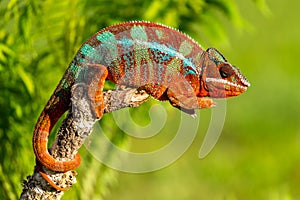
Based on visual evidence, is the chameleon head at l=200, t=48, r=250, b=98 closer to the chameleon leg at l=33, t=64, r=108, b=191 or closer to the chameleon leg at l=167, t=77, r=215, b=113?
the chameleon leg at l=167, t=77, r=215, b=113

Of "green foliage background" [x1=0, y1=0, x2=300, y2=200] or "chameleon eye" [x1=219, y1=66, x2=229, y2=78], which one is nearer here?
"chameleon eye" [x1=219, y1=66, x2=229, y2=78]

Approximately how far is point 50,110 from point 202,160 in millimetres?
2787

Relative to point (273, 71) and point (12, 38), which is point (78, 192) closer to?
point (12, 38)

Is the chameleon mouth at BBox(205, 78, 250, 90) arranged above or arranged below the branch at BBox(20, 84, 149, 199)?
above

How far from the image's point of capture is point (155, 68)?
107cm

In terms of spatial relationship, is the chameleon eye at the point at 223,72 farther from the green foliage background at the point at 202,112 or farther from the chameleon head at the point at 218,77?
the green foliage background at the point at 202,112

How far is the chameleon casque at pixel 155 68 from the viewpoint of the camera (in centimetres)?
105

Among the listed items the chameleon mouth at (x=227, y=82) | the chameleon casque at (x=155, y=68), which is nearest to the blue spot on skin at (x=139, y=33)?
the chameleon casque at (x=155, y=68)

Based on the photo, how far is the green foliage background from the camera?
5.49 feet

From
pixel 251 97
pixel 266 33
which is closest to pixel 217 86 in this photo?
pixel 251 97

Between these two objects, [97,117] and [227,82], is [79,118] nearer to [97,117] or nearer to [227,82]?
[97,117]

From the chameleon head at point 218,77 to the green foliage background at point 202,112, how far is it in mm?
542

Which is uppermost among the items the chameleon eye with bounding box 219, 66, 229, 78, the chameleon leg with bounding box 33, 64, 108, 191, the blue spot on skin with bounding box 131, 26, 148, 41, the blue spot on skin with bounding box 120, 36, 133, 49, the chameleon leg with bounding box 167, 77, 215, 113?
the chameleon eye with bounding box 219, 66, 229, 78

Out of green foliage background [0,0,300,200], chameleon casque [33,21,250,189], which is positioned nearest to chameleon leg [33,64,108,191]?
chameleon casque [33,21,250,189]
